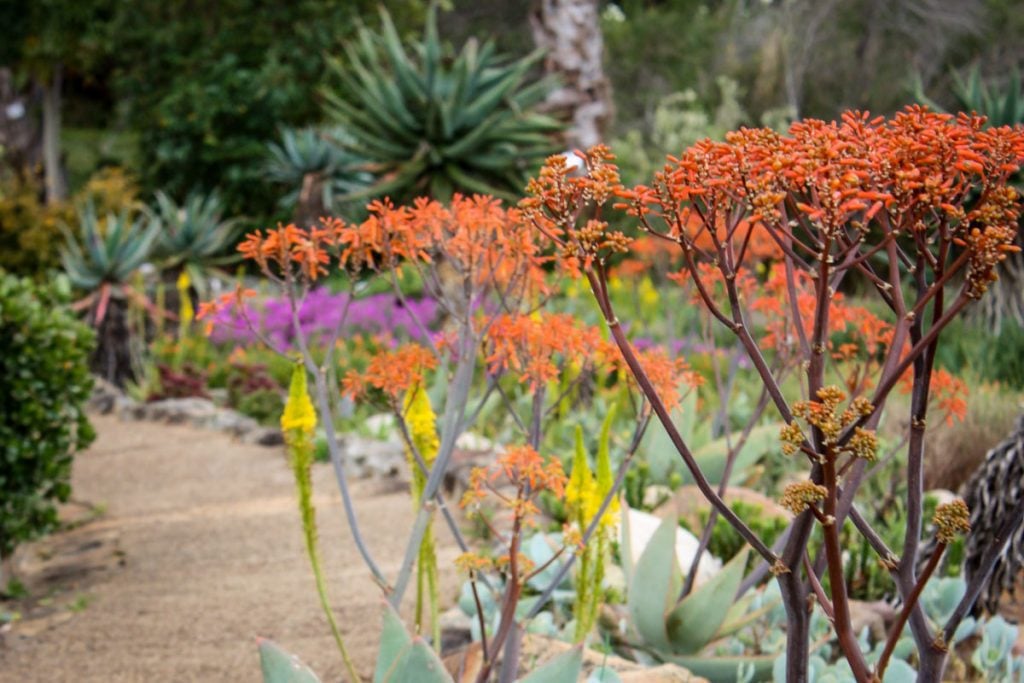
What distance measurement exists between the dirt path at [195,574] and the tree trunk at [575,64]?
4.79 metres

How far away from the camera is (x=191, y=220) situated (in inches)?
425

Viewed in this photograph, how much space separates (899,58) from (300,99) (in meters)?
11.8

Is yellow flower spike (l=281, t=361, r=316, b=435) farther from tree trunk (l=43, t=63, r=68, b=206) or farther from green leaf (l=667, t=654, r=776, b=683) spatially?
tree trunk (l=43, t=63, r=68, b=206)

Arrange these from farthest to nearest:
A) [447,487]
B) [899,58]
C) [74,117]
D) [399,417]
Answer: [74,117], [899,58], [447,487], [399,417]

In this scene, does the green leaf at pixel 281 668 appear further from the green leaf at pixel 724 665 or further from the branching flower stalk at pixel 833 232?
the green leaf at pixel 724 665

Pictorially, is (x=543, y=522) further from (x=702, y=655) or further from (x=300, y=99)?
(x=300, y=99)

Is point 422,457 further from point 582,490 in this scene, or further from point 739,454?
point 739,454

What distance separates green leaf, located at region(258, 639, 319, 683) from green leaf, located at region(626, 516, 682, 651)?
120 cm

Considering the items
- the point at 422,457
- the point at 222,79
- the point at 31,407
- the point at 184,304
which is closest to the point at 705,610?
the point at 422,457

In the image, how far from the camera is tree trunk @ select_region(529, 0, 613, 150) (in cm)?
1010

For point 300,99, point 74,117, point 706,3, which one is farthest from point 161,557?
point 706,3

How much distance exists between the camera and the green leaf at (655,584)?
2961 millimetres

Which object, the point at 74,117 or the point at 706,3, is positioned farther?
the point at 706,3

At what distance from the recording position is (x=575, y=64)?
1017 cm
